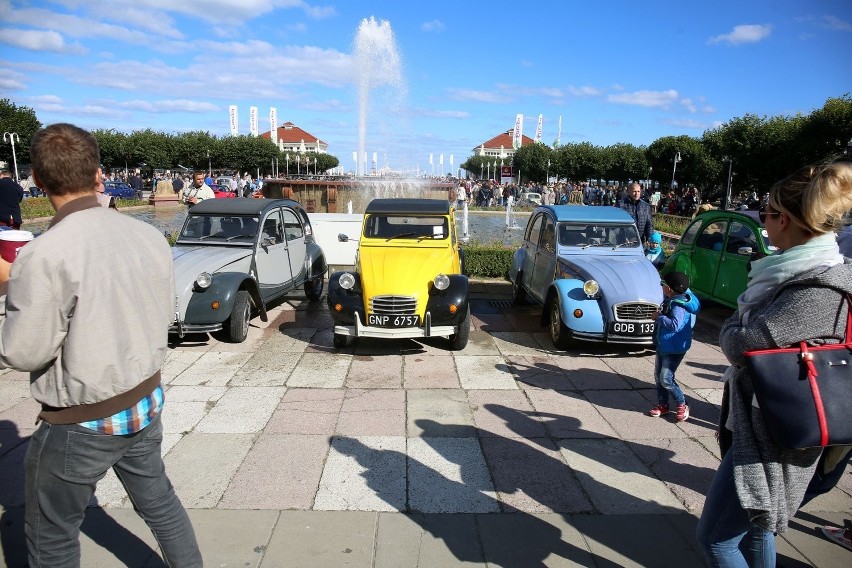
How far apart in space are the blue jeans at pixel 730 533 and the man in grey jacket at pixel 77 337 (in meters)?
2.24

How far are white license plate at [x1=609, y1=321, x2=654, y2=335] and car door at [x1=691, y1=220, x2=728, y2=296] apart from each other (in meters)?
2.93

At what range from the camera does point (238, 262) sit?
750 centimetres

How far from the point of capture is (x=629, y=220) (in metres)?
8.23

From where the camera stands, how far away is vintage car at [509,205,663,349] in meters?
6.61

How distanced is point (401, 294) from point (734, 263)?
5.20m

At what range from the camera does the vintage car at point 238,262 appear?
669 centimetres

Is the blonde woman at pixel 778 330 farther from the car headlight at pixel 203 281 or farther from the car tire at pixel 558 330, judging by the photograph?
the car headlight at pixel 203 281

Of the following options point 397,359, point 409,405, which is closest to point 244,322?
point 397,359

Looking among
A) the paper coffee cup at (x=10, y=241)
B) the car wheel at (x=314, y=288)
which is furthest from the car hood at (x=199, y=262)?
the car wheel at (x=314, y=288)

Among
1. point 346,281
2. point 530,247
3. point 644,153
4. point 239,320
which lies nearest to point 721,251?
point 530,247

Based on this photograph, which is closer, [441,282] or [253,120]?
[441,282]

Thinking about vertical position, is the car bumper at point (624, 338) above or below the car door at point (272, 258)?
below

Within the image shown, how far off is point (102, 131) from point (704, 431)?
208 feet

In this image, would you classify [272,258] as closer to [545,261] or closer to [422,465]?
[545,261]
